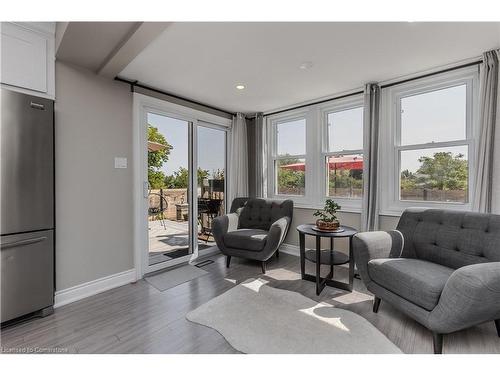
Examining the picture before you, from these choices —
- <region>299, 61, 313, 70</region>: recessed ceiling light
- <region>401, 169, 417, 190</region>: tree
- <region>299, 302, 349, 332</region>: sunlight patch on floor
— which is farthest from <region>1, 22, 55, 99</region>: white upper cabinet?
<region>401, 169, 417, 190</region>: tree

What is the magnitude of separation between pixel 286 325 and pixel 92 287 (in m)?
1.99

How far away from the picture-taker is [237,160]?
4.10 metres

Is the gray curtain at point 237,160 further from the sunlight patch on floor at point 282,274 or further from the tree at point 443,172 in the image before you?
the tree at point 443,172

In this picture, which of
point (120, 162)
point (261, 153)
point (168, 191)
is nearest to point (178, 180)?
point (168, 191)

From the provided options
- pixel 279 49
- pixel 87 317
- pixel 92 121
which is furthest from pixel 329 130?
pixel 87 317

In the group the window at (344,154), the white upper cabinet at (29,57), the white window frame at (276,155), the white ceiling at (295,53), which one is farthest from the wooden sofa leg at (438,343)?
the white upper cabinet at (29,57)

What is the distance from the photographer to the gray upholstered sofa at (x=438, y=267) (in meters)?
1.44

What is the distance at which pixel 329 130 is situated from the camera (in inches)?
142

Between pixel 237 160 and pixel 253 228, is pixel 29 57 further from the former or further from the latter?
pixel 253 228

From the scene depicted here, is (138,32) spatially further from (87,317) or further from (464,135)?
(464,135)

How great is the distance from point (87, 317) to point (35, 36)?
248 centimetres

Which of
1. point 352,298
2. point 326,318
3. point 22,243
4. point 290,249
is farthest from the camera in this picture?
point 290,249

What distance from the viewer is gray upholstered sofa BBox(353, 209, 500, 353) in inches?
56.5
